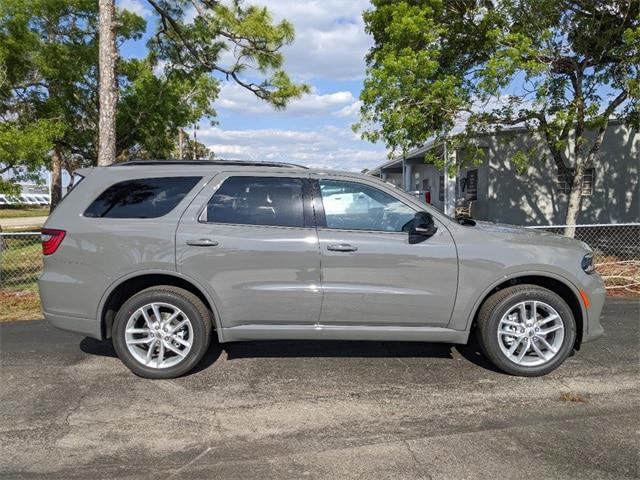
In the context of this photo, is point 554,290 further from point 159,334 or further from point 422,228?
point 159,334

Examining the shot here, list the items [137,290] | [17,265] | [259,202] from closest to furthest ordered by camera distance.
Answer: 1. [259,202]
2. [137,290]
3. [17,265]

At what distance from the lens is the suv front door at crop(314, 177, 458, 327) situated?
4305 millimetres

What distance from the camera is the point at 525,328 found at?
444 cm

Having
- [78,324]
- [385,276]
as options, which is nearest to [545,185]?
[385,276]

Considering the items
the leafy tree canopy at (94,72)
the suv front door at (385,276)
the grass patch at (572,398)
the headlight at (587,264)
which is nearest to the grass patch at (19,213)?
the leafy tree canopy at (94,72)

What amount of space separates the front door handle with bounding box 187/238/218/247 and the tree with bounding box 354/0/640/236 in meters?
6.62

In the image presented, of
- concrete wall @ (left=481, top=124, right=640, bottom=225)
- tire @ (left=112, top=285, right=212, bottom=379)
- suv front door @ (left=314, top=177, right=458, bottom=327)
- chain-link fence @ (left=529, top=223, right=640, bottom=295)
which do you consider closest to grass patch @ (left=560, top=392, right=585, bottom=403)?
suv front door @ (left=314, top=177, right=458, bottom=327)

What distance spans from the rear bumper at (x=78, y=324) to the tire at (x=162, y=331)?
0.50ft

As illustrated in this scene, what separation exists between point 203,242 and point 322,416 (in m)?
1.70

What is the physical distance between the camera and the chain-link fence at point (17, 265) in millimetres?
8727

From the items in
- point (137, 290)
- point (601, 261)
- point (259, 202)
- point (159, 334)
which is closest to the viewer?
point (159, 334)

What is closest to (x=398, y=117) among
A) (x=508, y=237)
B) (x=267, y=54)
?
(x=267, y=54)

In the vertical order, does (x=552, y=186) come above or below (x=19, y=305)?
above

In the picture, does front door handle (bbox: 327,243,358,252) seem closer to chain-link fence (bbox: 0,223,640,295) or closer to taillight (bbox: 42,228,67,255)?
taillight (bbox: 42,228,67,255)
